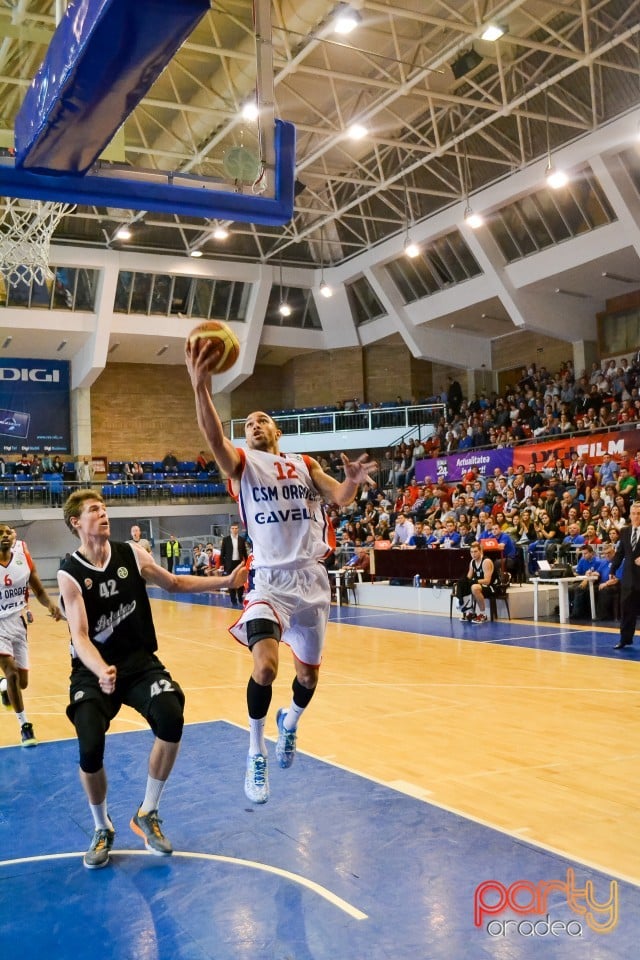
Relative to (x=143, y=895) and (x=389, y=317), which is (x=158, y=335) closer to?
(x=389, y=317)

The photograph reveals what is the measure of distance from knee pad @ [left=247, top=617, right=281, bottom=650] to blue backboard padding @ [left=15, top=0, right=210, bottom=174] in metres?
2.92

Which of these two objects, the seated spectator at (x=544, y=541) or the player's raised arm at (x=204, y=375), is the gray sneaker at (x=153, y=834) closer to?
the player's raised arm at (x=204, y=375)

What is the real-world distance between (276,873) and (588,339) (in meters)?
25.7

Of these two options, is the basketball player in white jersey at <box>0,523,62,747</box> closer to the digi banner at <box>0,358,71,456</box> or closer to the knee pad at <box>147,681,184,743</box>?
the knee pad at <box>147,681,184,743</box>

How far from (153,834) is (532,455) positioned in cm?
1851

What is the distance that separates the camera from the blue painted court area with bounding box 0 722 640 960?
350 cm

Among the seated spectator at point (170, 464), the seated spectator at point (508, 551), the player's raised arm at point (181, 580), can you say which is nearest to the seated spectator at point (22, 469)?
the seated spectator at point (170, 464)

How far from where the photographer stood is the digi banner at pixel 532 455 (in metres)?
20.0

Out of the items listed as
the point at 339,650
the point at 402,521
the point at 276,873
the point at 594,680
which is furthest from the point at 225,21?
the point at 276,873

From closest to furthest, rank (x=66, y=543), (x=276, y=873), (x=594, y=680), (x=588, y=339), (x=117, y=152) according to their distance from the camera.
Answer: (x=276, y=873) → (x=117, y=152) → (x=594, y=680) → (x=588, y=339) → (x=66, y=543)

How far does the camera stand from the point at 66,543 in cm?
3384

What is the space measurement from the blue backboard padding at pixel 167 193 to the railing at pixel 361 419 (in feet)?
75.1

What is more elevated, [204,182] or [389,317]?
[389,317]

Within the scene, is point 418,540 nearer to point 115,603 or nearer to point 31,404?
point 115,603
